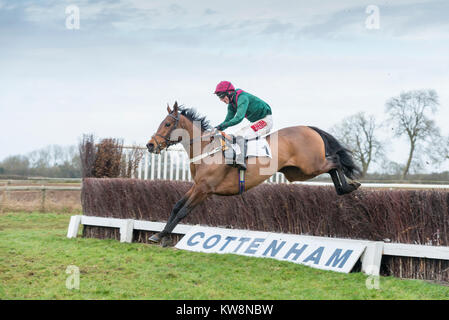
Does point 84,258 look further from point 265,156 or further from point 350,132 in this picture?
point 350,132

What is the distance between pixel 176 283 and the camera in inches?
201

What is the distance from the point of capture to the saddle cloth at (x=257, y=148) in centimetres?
604

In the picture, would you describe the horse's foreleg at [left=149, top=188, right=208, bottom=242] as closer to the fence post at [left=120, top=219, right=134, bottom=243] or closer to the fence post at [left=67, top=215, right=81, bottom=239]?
the fence post at [left=120, top=219, right=134, bottom=243]

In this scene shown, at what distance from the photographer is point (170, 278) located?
540 cm

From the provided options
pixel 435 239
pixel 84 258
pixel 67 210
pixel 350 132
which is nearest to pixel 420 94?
pixel 350 132

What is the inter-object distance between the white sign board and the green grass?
20 centimetres

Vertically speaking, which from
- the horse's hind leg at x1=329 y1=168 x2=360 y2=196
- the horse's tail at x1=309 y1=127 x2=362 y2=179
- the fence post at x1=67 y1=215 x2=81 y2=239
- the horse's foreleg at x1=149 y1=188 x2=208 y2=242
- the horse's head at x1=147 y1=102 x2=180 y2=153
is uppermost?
the horse's head at x1=147 y1=102 x2=180 y2=153

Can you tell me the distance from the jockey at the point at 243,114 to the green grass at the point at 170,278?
139 centimetres

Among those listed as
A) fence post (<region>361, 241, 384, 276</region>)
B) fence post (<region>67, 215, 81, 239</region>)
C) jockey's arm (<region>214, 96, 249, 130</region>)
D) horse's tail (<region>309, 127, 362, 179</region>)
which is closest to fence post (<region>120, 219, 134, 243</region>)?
fence post (<region>67, 215, 81, 239</region>)

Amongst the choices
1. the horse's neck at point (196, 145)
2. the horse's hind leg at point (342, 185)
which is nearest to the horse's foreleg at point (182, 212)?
the horse's neck at point (196, 145)

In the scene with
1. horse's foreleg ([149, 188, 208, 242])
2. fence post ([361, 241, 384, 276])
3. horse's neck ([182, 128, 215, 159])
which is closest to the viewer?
fence post ([361, 241, 384, 276])

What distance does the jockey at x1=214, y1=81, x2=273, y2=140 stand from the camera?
5.94 m

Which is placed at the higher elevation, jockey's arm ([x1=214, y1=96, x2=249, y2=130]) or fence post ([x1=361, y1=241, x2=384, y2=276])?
jockey's arm ([x1=214, y1=96, x2=249, y2=130])
